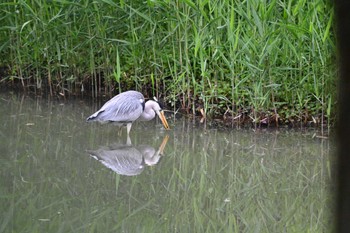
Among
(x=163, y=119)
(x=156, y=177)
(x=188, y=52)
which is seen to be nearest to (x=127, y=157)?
(x=156, y=177)

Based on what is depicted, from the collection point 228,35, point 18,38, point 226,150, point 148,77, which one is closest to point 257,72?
point 228,35

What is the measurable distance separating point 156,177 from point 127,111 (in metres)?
1.26

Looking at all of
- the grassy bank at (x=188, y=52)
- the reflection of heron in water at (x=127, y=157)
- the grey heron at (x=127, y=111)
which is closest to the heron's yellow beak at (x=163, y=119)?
the grey heron at (x=127, y=111)

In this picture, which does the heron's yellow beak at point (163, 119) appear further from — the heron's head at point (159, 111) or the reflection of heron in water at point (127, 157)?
the reflection of heron in water at point (127, 157)

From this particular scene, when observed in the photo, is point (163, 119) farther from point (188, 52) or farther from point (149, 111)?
point (188, 52)

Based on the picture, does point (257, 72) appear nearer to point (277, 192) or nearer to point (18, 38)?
point (277, 192)

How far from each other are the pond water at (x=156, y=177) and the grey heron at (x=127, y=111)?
15 centimetres

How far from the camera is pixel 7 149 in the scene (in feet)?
A: 20.0

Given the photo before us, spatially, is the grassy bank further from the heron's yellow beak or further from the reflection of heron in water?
the reflection of heron in water

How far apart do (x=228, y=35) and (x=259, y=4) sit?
0.39 meters

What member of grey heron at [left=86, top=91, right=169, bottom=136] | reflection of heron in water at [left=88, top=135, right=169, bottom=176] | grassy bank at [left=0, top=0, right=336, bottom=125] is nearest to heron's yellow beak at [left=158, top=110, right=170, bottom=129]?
grey heron at [left=86, top=91, right=169, bottom=136]

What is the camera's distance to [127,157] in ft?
19.9

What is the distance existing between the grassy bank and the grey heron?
0.31m

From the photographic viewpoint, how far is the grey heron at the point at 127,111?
6.66 metres
